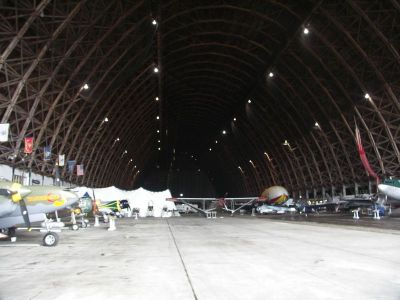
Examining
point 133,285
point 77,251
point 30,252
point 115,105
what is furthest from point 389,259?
point 115,105

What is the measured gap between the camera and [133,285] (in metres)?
7.39

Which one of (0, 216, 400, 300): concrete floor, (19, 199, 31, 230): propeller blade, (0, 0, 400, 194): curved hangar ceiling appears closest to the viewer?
(0, 216, 400, 300): concrete floor

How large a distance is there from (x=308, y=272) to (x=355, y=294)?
2.05 meters

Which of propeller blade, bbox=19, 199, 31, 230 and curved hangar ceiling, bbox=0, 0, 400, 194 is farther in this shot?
curved hangar ceiling, bbox=0, 0, 400, 194

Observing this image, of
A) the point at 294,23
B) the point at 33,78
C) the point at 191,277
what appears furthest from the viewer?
the point at 294,23

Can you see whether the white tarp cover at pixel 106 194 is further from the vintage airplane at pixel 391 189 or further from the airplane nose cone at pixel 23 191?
→ the vintage airplane at pixel 391 189

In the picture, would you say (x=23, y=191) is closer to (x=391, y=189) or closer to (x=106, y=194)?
(x=106, y=194)

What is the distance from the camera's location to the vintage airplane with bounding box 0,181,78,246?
14500 millimetres

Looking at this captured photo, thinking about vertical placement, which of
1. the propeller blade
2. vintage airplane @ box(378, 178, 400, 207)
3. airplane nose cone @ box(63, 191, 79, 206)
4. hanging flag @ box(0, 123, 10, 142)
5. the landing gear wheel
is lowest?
the landing gear wheel

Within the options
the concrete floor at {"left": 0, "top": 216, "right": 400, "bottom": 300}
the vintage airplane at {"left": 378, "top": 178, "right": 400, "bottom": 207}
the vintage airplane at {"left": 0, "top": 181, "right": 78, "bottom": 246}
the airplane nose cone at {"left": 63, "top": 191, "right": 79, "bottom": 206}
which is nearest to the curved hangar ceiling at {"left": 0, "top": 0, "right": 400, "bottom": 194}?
the vintage airplane at {"left": 378, "top": 178, "right": 400, "bottom": 207}

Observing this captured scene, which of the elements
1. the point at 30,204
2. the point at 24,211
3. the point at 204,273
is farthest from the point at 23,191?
the point at 204,273

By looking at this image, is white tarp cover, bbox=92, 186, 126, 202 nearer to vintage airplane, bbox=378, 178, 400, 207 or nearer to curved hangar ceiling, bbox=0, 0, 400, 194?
curved hangar ceiling, bbox=0, 0, 400, 194

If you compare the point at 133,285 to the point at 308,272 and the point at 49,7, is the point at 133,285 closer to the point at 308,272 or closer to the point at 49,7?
the point at 308,272

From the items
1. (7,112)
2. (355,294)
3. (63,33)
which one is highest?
(63,33)
